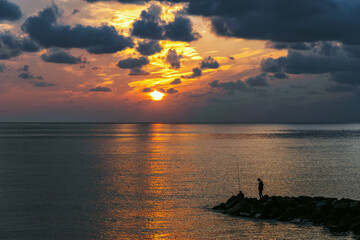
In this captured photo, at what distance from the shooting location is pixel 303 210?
131 feet

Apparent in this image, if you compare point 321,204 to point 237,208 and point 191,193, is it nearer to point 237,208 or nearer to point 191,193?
point 237,208

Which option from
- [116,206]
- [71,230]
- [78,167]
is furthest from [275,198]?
[78,167]

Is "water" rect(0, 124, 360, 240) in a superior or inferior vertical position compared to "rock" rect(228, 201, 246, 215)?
inferior

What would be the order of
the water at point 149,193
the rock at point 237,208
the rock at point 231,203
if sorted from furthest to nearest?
→ the rock at point 231,203, the rock at point 237,208, the water at point 149,193

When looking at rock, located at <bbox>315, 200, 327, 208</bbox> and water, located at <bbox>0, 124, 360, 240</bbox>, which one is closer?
water, located at <bbox>0, 124, 360, 240</bbox>

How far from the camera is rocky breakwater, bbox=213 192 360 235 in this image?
36656 millimetres

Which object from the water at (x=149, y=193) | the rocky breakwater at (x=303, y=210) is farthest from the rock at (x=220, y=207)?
the water at (x=149, y=193)

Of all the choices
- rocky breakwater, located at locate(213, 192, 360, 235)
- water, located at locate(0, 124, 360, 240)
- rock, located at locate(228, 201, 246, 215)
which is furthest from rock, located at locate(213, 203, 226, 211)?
rock, located at locate(228, 201, 246, 215)

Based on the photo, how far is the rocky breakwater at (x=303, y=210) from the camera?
36.7 m

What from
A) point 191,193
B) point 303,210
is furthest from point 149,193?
point 303,210

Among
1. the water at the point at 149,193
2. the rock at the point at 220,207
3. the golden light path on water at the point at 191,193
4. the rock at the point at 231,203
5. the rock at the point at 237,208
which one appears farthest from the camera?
the rock at the point at 220,207

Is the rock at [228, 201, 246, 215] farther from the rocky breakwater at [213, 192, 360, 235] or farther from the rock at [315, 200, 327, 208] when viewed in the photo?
the rock at [315, 200, 327, 208]

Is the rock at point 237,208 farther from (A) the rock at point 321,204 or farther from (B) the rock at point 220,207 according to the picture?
(A) the rock at point 321,204

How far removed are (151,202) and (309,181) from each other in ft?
95.6
